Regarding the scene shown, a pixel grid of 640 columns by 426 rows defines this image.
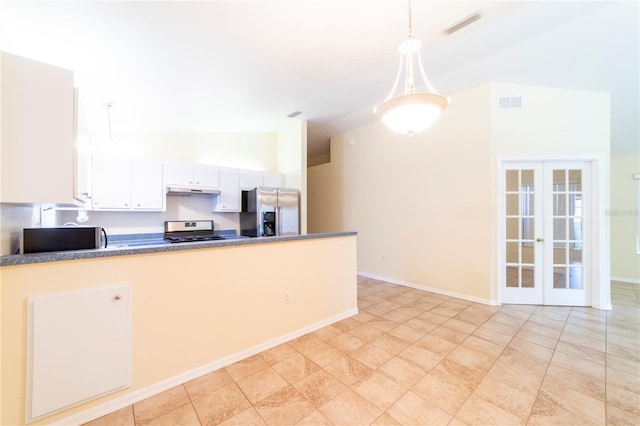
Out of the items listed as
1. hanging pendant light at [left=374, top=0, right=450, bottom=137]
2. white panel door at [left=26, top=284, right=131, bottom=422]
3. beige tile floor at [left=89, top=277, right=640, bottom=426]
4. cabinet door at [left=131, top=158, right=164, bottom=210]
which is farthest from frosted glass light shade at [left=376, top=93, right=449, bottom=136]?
cabinet door at [left=131, top=158, right=164, bottom=210]

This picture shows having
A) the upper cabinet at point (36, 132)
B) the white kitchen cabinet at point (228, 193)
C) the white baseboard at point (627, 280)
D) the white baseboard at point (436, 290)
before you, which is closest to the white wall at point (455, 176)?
the white baseboard at point (436, 290)

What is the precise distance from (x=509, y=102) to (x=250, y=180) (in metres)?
4.21

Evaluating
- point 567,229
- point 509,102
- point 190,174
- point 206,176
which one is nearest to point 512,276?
point 567,229

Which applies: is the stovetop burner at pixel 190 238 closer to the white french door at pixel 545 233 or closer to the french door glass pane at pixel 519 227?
the white french door at pixel 545 233

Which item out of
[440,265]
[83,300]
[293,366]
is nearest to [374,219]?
[440,265]

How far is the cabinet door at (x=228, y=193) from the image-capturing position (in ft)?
14.5

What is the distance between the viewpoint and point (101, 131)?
4.01m

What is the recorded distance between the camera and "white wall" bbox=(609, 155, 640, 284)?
4.85 meters

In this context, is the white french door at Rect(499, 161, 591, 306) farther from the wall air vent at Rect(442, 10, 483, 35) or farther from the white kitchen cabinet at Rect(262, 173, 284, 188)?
the white kitchen cabinet at Rect(262, 173, 284, 188)

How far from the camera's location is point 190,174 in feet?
13.5

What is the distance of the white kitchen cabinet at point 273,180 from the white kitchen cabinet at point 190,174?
879mm

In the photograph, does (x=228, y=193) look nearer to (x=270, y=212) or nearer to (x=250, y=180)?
(x=250, y=180)

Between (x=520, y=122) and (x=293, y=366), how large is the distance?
424cm

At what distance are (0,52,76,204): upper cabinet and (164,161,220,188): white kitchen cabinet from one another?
2378mm
